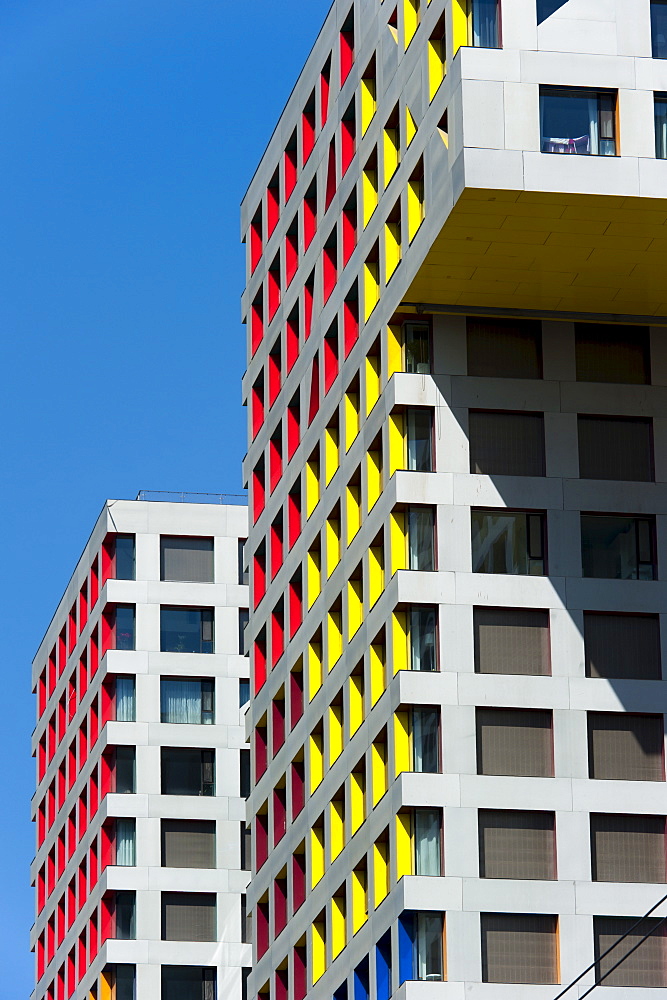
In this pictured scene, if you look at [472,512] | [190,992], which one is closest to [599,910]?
[472,512]

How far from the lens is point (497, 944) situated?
52.9 meters

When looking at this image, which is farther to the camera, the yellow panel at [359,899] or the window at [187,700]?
the window at [187,700]

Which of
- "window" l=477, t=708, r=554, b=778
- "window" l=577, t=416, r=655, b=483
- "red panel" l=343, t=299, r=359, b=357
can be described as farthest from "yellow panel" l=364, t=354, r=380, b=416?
"window" l=477, t=708, r=554, b=778

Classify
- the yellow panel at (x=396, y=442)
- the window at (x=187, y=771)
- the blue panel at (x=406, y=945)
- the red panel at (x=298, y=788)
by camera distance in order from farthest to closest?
the window at (x=187, y=771) < the red panel at (x=298, y=788) < the yellow panel at (x=396, y=442) < the blue panel at (x=406, y=945)

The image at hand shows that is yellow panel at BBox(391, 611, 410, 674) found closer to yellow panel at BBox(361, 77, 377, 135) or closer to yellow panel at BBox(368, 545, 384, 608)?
yellow panel at BBox(368, 545, 384, 608)

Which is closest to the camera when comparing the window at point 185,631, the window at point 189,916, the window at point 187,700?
the window at point 189,916

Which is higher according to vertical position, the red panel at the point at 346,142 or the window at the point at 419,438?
the red panel at the point at 346,142

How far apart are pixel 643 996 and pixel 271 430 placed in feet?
84.5

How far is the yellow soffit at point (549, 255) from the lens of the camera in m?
51.3

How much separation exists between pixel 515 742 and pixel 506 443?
726 centimetres

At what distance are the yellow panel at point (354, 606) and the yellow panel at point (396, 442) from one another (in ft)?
14.4

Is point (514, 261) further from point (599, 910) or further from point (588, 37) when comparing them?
point (599, 910)

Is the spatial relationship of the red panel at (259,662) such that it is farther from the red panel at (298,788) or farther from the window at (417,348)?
the window at (417,348)

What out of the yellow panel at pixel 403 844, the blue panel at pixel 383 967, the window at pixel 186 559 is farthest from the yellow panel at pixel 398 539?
the window at pixel 186 559
